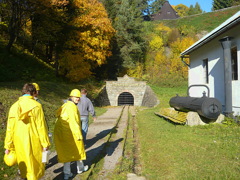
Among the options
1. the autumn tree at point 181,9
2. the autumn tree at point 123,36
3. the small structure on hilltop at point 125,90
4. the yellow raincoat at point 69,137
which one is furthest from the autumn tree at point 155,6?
the yellow raincoat at point 69,137

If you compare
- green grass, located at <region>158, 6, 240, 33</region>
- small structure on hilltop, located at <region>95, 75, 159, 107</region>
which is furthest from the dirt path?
green grass, located at <region>158, 6, 240, 33</region>

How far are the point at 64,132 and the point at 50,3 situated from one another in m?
17.7

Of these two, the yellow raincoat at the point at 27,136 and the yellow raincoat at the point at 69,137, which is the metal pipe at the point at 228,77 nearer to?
the yellow raincoat at the point at 69,137

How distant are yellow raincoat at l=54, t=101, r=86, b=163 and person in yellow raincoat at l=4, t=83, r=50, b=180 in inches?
32.4

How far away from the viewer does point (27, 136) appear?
3402 millimetres

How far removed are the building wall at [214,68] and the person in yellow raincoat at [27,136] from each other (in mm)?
8132

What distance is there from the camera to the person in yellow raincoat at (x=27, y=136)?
11.1ft

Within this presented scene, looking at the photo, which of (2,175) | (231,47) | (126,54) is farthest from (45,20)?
(2,175)

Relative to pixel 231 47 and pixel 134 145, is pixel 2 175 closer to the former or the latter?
pixel 134 145

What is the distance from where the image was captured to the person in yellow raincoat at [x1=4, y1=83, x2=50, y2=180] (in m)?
3.39

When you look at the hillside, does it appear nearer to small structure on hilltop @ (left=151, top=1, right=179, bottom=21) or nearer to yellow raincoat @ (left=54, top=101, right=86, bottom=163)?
small structure on hilltop @ (left=151, top=1, right=179, bottom=21)

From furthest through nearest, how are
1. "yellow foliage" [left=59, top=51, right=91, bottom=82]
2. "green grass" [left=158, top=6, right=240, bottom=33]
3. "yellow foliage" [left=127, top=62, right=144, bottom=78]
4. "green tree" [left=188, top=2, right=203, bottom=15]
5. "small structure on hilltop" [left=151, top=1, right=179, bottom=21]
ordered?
"green tree" [left=188, top=2, right=203, bottom=15] < "small structure on hilltop" [left=151, top=1, right=179, bottom=21] < "green grass" [left=158, top=6, right=240, bottom=33] < "yellow foliage" [left=127, top=62, right=144, bottom=78] < "yellow foliage" [left=59, top=51, right=91, bottom=82]

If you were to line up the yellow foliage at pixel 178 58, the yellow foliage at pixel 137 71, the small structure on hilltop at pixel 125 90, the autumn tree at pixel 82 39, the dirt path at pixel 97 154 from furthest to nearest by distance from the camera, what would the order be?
the yellow foliage at pixel 137 71 < the yellow foliage at pixel 178 58 < the small structure on hilltop at pixel 125 90 < the autumn tree at pixel 82 39 < the dirt path at pixel 97 154

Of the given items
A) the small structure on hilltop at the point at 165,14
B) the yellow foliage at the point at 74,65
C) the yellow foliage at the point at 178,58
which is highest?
the small structure on hilltop at the point at 165,14
